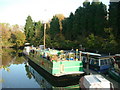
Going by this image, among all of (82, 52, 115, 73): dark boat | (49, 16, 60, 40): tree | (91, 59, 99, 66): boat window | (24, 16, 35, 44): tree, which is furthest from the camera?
(24, 16, 35, 44): tree

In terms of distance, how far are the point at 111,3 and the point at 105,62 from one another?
1549cm

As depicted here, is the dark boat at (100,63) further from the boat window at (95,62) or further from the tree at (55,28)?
the tree at (55,28)

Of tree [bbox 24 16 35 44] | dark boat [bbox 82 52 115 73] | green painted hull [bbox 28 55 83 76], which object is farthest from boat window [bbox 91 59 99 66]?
tree [bbox 24 16 35 44]

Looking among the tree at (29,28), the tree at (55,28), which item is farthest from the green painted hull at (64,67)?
the tree at (29,28)

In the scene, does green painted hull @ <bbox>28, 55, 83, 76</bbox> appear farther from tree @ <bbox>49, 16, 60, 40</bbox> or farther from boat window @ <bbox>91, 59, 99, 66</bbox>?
tree @ <bbox>49, 16, 60, 40</bbox>

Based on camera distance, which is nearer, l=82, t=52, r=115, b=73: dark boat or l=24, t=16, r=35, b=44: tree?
l=82, t=52, r=115, b=73: dark boat

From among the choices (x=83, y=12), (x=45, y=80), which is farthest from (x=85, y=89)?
(x=83, y=12)

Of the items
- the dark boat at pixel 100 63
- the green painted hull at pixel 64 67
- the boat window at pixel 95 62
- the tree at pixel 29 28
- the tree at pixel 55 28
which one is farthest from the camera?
the tree at pixel 29 28

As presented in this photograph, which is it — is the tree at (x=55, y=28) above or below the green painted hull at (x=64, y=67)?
above

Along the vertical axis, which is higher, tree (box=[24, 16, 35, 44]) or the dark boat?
tree (box=[24, 16, 35, 44])

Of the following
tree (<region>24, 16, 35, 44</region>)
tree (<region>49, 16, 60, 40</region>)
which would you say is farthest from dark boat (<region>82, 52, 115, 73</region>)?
tree (<region>24, 16, 35, 44</region>)

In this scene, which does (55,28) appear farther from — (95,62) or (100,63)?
(100,63)

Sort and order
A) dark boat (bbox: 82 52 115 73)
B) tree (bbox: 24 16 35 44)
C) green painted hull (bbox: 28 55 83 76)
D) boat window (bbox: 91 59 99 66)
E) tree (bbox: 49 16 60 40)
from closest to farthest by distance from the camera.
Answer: green painted hull (bbox: 28 55 83 76) < dark boat (bbox: 82 52 115 73) < boat window (bbox: 91 59 99 66) < tree (bbox: 49 16 60 40) < tree (bbox: 24 16 35 44)

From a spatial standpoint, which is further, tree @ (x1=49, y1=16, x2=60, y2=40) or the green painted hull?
tree @ (x1=49, y1=16, x2=60, y2=40)
